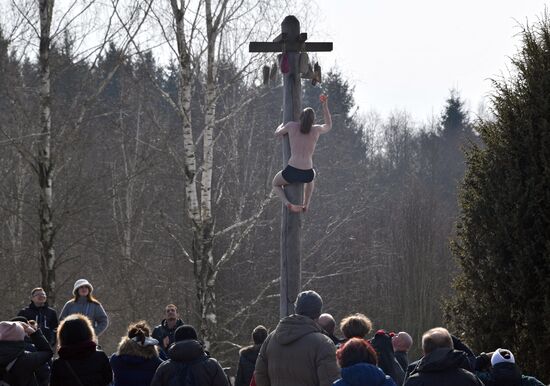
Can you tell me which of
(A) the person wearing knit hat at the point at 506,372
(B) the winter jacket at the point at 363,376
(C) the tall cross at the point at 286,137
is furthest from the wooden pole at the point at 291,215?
(B) the winter jacket at the point at 363,376

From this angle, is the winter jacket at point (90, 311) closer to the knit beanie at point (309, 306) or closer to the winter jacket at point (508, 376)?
the knit beanie at point (309, 306)

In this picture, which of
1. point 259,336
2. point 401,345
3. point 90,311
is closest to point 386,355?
point 401,345

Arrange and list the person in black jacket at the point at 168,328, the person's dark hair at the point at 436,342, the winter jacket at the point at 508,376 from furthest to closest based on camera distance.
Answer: the person in black jacket at the point at 168,328 → the winter jacket at the point at 508,376 → the person's dark hair at the point at 436,342

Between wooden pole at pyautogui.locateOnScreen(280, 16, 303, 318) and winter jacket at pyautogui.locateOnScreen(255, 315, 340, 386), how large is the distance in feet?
9.16

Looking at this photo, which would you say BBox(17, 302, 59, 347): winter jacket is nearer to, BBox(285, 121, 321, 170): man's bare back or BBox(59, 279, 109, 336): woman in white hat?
BBox(59, 279, 109, 336): woman in white hat

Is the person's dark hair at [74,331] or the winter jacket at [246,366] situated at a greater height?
the person's dark hair at [74,331]

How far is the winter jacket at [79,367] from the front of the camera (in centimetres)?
827

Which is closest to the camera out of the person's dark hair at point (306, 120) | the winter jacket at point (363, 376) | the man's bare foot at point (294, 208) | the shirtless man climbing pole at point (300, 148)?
the winter jacket at point (363, 376)

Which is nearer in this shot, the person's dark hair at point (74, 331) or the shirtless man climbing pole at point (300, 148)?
the person's dark hair at point (74, 331)

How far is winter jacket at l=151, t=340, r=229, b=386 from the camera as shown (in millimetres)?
8266

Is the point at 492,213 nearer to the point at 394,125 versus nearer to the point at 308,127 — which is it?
the point at 308,127

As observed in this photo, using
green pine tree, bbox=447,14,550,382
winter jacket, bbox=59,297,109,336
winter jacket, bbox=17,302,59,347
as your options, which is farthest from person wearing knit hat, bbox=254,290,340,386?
winter jacket, bbox=17,302,59,347

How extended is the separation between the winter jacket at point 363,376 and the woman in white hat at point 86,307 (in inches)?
258

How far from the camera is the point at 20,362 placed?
8617 mm
